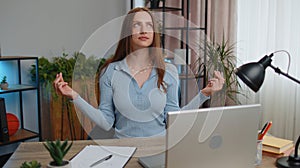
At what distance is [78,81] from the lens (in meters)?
2.59

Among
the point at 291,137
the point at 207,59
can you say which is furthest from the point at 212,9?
the point at 291,137

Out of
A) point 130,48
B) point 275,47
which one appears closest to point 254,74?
point 130,48

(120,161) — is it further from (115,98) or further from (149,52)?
(149,52)

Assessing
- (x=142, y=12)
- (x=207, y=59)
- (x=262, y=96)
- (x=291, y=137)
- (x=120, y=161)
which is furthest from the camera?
(x=207, y=59)

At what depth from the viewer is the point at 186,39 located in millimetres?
2842

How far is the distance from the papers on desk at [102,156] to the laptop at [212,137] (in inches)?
11.1

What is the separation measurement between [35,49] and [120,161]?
76.3 inches

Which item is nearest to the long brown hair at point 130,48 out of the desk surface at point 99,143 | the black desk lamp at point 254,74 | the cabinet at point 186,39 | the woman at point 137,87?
the woman at point 137,87

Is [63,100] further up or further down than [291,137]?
further up

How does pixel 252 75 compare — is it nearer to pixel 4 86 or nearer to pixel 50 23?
pixel 4 86

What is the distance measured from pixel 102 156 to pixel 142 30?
610 mm

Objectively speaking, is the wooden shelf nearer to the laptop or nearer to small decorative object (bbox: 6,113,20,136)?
small decorative object (bbox: 6,113,20,136)

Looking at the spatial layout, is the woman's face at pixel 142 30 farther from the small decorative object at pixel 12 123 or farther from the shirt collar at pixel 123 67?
the small decorative object at pixel 12 123

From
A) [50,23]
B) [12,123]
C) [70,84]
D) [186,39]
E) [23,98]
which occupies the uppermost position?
[50,23]
